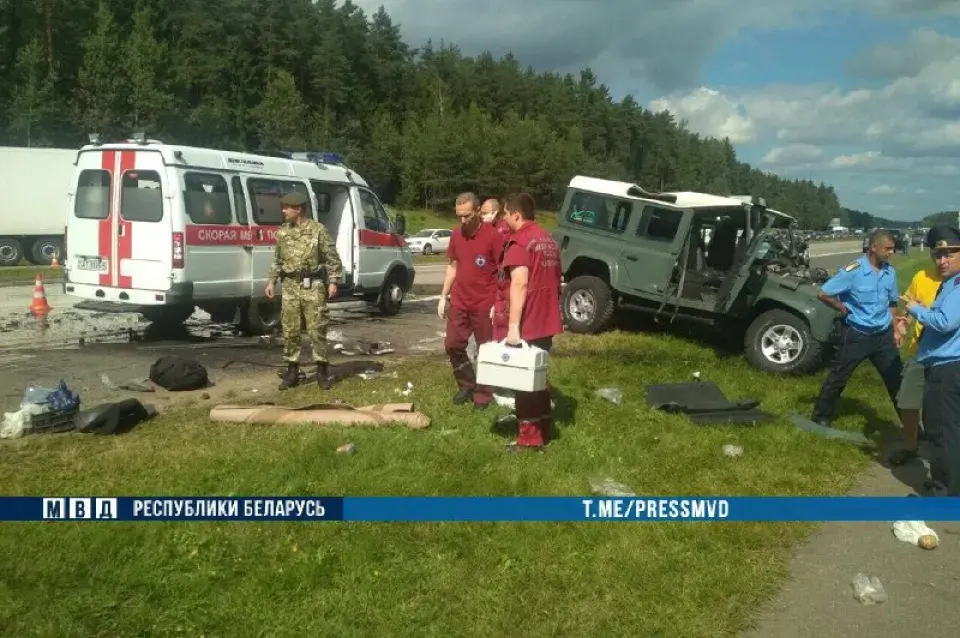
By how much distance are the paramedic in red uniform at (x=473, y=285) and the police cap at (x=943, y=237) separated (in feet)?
11.2

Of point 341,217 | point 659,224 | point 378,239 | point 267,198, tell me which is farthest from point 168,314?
point 659,224

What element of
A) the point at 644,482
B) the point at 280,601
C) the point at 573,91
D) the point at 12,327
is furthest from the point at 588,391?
the point at 573,91

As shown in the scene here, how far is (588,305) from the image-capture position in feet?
40.0

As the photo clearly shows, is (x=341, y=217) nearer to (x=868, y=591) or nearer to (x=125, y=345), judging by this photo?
(x=125, y=345)

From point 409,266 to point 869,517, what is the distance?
1260 cm

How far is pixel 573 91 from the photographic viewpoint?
10400cm

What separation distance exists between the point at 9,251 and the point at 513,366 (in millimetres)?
24110

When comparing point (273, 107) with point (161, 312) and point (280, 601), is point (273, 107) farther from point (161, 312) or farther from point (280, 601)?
point (280, 601)

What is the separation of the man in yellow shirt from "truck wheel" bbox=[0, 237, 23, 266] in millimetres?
25077

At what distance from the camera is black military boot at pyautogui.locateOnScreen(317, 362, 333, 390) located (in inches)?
328

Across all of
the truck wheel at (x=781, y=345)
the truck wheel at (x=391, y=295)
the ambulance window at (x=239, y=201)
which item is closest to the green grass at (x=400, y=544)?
the truck wheel at (x=781, y=345)

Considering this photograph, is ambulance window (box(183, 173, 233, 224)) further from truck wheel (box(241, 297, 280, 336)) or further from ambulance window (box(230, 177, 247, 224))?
truck wheel (box(241, 297, 280, 336))

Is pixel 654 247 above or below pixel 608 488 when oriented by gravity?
above

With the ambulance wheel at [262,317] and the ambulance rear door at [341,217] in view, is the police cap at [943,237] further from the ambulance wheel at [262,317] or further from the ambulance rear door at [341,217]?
the ambulance rear door at [341,217]
